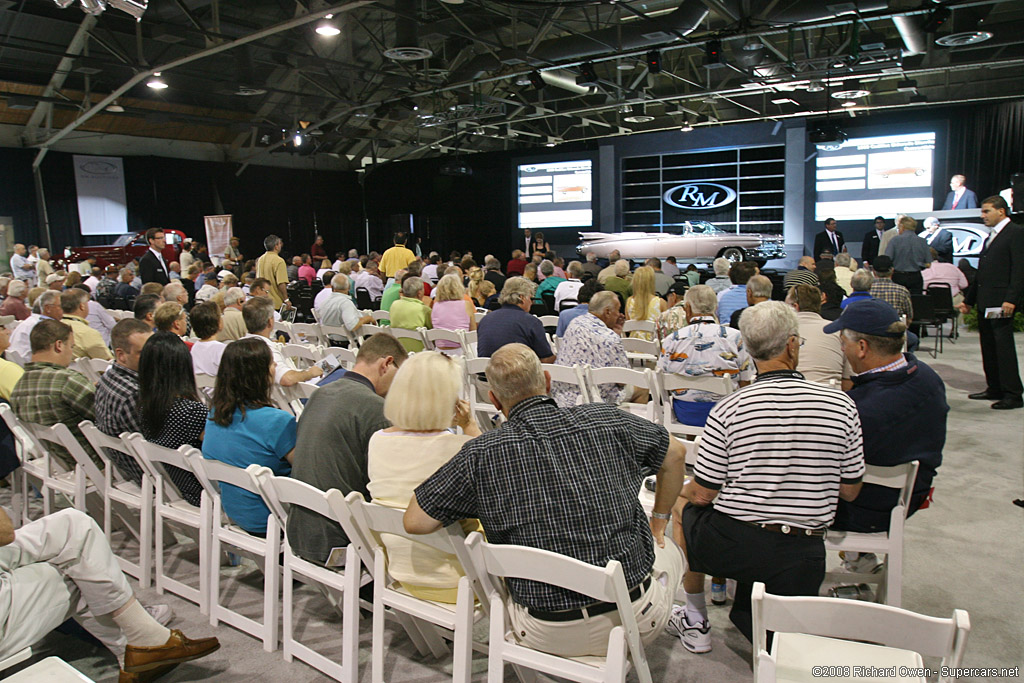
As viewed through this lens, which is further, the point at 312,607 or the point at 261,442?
the point at 312,607

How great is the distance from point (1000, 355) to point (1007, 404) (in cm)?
41

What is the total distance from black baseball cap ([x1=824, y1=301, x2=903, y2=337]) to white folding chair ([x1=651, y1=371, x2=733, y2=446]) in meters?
0.95

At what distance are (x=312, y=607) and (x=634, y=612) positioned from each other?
1.56 metres

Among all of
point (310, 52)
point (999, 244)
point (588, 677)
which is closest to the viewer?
point (588, 677)

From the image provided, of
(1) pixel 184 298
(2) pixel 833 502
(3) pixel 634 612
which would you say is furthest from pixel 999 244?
(1) pixel 184 298

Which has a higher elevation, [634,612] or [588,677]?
[634,612]

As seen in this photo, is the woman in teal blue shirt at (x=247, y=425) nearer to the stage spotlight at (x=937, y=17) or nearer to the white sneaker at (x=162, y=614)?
the white sneaker at (x=162, y=614)

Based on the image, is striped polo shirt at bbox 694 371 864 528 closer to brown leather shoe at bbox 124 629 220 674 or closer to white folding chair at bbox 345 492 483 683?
white folding chair at bbox 345 492 483 683

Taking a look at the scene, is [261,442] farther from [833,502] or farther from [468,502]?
[833,502]

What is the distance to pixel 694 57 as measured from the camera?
1558cm

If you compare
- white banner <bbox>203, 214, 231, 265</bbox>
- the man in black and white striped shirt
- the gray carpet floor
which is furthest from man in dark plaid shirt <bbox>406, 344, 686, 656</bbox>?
white banner <bbox>203, 214, 231, 265</bbox>

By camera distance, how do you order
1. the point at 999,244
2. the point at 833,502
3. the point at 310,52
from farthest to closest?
the point at 310,52 < the point at 999,244 < the point at 833,502

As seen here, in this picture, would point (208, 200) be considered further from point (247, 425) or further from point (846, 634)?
point (846, 634)

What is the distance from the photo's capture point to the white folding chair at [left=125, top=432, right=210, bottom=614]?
9.17 feet
